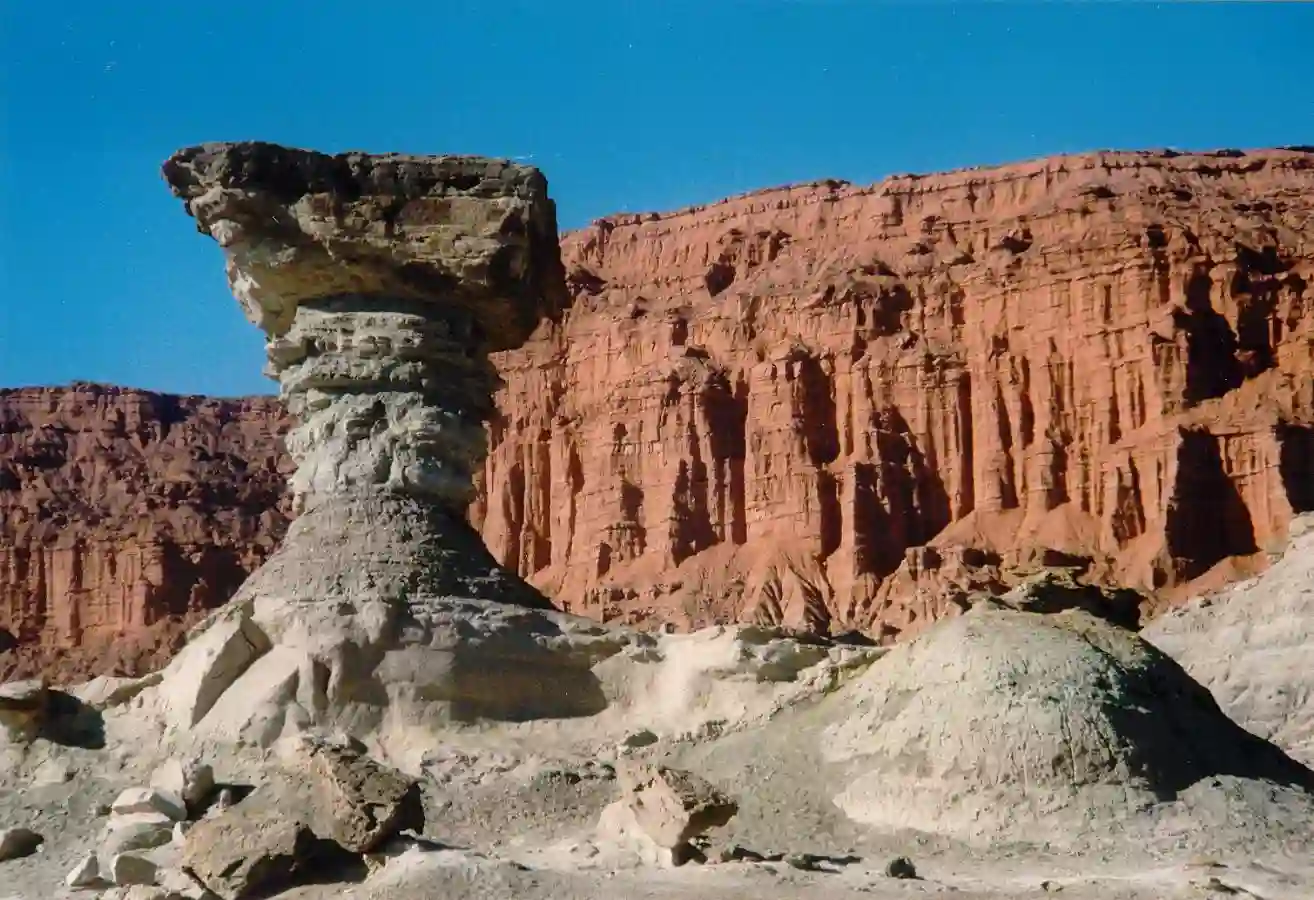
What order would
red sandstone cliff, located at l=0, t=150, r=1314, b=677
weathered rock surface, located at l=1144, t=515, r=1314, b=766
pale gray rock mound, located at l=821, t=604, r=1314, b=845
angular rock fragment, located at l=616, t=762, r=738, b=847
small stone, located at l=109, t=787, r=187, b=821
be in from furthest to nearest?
red sandstone cliff, located at l=0, t=150, r=1314, b=677 < weathered rock surface, located at l=1144, t=515, r=1314, b=766 < small stone, located at l=109, t=787, r=187, b=821 < pale gray rock mound, located at l=821, t=604, r=1314, b=845 < angular rock fragment, located at l=616, t=762, r=738, b=847

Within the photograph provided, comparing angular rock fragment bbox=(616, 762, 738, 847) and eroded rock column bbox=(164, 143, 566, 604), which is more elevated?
eroded rock column bbox=(164, 143, 566, 604)

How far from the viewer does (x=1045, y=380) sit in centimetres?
8644

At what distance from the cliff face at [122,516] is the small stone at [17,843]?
2874 inches

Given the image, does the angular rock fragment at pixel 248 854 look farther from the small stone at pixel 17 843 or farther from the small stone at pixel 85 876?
the small stone at pixel 17 843

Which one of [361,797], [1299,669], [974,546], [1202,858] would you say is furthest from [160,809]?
[974,546]

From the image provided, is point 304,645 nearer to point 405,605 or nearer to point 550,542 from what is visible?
point 405,605

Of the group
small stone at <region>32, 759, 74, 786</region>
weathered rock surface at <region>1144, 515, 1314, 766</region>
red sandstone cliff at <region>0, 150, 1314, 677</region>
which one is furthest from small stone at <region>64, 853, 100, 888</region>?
red sandstone cliff at <region>0, 150, 1314, 677</region>

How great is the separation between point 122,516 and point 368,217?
285ft

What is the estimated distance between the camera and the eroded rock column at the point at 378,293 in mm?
22531

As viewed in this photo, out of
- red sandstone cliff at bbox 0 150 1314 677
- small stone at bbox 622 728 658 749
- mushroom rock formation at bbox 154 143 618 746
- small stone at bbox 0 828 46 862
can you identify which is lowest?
small stone at bbox 0 828 46 862

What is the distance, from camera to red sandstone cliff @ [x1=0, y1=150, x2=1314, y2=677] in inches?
3093

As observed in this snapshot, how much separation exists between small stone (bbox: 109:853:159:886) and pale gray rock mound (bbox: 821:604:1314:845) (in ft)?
20.1

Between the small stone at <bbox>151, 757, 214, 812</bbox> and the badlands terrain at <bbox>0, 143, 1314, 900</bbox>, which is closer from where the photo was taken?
the badlands terrain at <bbox>0, 143, 1314, 900</bbox>

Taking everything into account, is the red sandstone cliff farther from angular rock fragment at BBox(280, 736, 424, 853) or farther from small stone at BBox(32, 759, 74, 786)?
angular rock fragment at BBox(280, 736, 424, 853)
